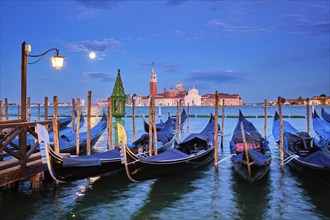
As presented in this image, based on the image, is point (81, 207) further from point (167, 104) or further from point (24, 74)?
point (167, 104)

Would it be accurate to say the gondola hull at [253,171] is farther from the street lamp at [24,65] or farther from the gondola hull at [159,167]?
the street lamp at [24,65]

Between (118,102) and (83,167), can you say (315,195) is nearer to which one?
(83,167)

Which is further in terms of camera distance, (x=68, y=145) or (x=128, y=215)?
(x=68, y=145)

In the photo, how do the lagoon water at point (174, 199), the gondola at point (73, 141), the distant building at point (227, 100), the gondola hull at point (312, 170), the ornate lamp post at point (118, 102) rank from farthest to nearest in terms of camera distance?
the distant building at point (227, 100), the ornate lamp post at point (118, 102), the gondola at point (73, 141), the gondola hull at point (312, 170), the lagoon water at point (174, 199)

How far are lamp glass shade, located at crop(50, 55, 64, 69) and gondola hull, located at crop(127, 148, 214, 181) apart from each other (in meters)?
2.30

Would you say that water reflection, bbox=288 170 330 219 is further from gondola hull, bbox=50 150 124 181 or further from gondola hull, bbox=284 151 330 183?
gondola hull, bbox=50 150 124 181

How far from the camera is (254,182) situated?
21.5ft

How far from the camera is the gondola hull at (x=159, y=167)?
18.6ft

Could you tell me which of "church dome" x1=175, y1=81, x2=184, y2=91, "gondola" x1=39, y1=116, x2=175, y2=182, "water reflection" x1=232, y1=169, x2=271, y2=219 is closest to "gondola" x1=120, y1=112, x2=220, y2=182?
"gondola" x1=39, y1=116, x2=175, y2=182

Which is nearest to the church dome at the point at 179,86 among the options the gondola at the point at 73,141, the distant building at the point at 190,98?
the distant building at the point at 190,98

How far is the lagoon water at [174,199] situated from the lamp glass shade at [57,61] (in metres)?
2.44

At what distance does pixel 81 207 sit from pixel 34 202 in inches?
33.3

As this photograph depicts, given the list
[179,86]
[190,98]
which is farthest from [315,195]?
[179,86]

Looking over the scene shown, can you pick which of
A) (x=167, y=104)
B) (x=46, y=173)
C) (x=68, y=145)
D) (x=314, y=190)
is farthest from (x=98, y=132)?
(x=167, y=104)
